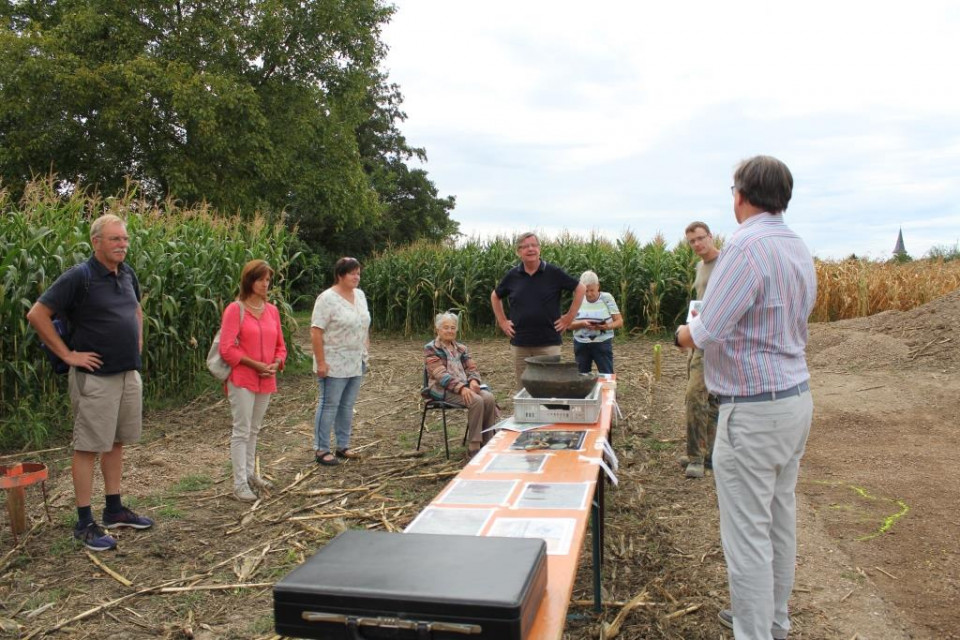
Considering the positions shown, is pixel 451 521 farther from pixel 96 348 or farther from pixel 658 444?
pixel 658 444

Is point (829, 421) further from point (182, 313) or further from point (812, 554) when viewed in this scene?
point (182, 313)

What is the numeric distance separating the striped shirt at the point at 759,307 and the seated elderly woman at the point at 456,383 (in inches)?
131

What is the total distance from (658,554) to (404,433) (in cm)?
374

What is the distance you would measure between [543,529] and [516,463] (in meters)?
0.91

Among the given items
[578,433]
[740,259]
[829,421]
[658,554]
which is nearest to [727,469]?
[740,259]

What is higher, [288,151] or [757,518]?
[288,151]

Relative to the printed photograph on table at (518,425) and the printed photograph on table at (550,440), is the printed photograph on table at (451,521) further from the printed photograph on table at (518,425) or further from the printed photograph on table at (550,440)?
the printed photograph on table at (518,425)

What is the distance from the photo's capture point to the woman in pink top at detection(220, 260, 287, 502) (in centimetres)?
Answer: 512

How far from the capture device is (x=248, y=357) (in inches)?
204

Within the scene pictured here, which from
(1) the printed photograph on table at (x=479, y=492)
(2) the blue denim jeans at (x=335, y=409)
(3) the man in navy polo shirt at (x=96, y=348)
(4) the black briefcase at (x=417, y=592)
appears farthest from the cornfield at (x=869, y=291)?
(4) the black briefcase at (x=417, y=592)

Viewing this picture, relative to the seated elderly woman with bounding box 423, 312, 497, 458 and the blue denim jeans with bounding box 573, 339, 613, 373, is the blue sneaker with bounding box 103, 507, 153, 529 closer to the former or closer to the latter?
the seated elderly woman with bounding box 423, 312, 497, 458

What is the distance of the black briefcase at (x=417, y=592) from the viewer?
179 cm

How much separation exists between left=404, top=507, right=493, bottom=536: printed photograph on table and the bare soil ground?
1006 mm

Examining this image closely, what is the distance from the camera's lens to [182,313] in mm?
8508
